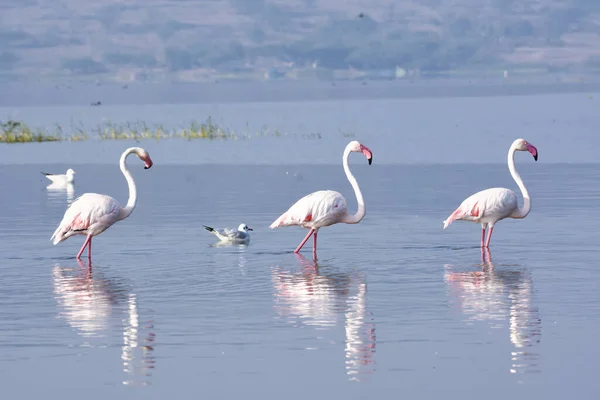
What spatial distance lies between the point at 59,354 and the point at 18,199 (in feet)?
60.0

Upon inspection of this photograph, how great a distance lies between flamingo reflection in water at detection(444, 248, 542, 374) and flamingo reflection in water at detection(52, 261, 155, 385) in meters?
3.19

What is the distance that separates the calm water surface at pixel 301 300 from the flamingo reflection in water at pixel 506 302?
34mm

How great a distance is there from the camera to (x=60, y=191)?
33000 millimetres

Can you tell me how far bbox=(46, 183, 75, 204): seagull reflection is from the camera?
31.2 meters

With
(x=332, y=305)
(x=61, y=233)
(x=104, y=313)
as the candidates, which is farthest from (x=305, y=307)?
(x=61, y=233)

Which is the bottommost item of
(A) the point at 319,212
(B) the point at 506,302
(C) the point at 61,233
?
(B) the point at 506,302

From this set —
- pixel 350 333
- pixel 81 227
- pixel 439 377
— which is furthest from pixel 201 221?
pixel 439 377

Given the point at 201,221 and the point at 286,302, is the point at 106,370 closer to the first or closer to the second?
the point at 286,302

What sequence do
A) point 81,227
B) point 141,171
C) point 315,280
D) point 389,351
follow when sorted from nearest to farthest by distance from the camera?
point 389,351, point 315,280, point 81,227, point 141,171

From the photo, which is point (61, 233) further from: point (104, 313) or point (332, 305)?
point (332, 305)

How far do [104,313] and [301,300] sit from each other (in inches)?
86.8

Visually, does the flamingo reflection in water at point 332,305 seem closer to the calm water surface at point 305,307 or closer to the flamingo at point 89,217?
the calm water surface at point 305,307

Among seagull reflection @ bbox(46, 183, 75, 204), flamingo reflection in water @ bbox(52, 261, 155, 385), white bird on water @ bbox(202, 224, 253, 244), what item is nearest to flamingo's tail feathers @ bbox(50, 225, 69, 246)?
flamingo reflection in water @ bbox(52, 261, 155, 385)

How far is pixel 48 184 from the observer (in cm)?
3559
